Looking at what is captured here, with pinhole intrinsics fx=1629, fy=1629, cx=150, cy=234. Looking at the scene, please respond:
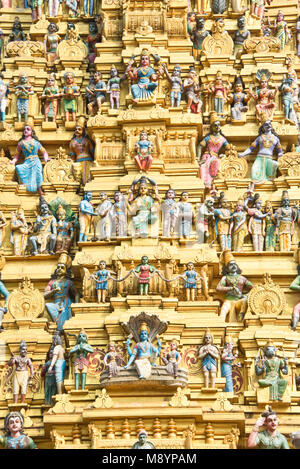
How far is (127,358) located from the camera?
34625 mm

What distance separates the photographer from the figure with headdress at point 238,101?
130ft

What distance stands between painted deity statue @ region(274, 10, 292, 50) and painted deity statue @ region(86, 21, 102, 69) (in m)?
4.52

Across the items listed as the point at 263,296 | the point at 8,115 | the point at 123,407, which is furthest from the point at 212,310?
the point at 8,115

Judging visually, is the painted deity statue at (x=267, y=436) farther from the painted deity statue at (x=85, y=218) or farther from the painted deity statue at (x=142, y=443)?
the painted deity statue at (x=85, y=218)

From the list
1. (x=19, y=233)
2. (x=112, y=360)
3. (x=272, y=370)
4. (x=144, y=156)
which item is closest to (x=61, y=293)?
(x=19, y=233)

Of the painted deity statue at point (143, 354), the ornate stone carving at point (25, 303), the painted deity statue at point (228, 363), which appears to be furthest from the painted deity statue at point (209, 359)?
the ornate stone carving at point (25, 303)

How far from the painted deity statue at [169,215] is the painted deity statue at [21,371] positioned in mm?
4272

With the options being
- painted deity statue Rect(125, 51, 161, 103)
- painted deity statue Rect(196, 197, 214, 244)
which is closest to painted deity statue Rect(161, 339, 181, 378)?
painted deity statue Rect(196, 197, 214, 244)

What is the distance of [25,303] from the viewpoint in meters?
36.4

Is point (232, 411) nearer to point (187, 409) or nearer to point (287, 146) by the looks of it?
point (187, 409)

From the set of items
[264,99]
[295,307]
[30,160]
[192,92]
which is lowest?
[295,307]

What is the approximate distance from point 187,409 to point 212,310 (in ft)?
10.7

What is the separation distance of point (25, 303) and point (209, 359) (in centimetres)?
459

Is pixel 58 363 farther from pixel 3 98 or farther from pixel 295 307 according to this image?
pixel 3 98
